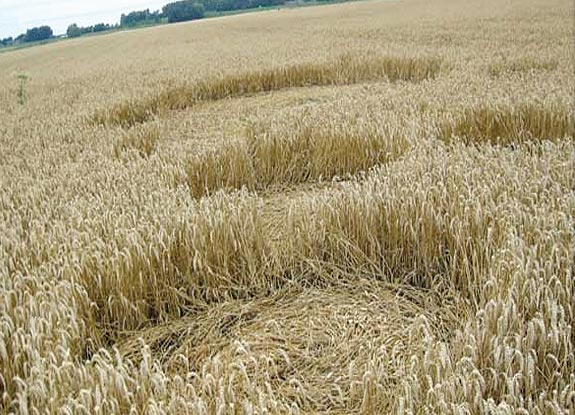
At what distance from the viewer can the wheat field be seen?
141cm

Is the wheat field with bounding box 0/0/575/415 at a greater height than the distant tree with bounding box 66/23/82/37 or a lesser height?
lesser

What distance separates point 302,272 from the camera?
7.93ft

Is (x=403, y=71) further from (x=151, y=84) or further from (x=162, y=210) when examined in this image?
(x=162, y=210)

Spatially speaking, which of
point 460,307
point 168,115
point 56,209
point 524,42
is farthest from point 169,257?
point 524,42

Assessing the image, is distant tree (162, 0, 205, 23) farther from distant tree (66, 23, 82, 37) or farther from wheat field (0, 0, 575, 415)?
wheat field (0, 0, 575, 415)

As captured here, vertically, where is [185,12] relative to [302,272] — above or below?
above

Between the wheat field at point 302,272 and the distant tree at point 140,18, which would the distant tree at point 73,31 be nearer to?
the distant tree at point 140,18

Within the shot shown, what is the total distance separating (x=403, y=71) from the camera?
8305mm

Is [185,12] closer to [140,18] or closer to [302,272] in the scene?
[140,18]

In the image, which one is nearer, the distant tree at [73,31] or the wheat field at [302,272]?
the wheat field at [302,272]

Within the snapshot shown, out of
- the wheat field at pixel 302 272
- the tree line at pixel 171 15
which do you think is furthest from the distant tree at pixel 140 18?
the wheat field at pixel 302 272

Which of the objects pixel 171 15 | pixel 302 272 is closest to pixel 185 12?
pixel 171 15

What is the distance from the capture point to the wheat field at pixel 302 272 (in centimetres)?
141

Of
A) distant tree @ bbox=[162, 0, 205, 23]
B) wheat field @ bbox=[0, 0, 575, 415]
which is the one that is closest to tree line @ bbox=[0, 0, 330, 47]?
distant tree @ bbox=[162, 0, 205, 23]
